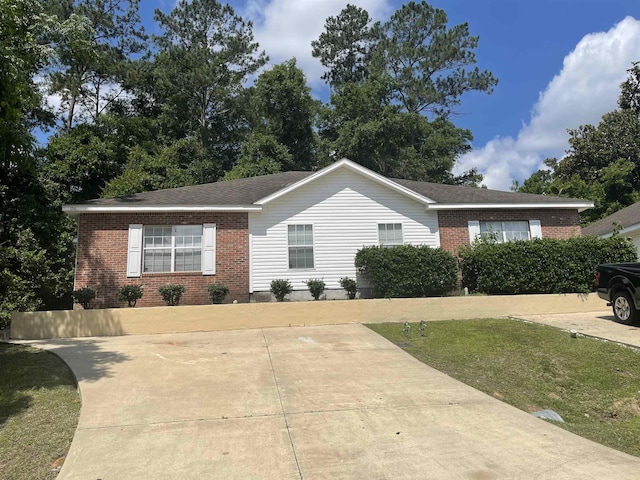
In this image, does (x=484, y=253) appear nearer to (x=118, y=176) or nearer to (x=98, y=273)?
(x=98, y=273)

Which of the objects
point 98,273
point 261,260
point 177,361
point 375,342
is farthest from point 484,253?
point 98,273

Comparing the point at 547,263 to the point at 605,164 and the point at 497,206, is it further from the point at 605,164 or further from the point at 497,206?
the point at 605,164

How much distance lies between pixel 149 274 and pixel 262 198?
13.9ft

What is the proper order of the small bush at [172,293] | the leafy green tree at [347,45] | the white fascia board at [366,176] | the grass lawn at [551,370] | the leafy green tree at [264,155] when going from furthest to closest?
1. the leafy green tree at [347,45]
2. the leafy green tree at [264,155]
3. the white fascia board at [366,176]
4. the small bush at [172,293]
5. the grass lawn at [551,370]

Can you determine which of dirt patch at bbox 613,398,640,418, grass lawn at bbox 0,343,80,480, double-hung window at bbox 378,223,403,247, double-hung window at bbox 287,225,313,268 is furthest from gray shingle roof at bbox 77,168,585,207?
dirt patch at bbox 613,398,640,418

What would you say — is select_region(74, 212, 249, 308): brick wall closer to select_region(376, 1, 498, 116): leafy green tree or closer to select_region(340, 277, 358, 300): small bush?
select_region(340, 277, 358, 300): small bush

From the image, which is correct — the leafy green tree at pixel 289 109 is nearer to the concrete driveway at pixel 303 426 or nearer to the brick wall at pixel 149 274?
the brick wall at pixel 149 274

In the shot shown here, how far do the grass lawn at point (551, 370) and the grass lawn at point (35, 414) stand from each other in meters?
5.38

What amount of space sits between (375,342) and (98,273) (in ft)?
28.7

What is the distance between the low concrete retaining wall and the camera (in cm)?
1011

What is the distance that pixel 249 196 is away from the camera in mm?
14891

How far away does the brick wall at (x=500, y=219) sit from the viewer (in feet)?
49.4

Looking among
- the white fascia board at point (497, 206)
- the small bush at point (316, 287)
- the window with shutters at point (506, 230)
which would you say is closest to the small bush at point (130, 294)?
the small bush at point (316, 287)

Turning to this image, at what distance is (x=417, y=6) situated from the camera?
37344 millimetres
